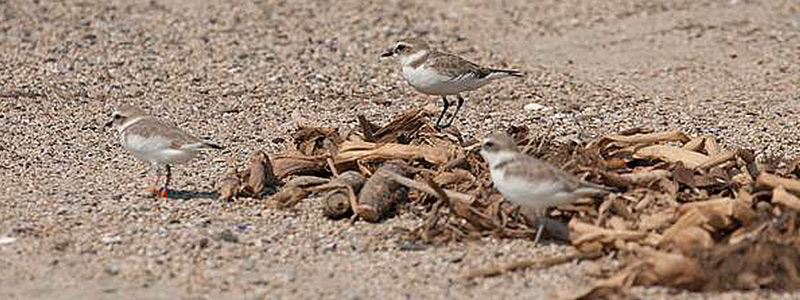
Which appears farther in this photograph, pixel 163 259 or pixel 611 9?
pixel 611 9

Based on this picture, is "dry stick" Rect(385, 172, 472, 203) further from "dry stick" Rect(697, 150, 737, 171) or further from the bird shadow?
"dry stick" Rect(697, 150, 737, 171)

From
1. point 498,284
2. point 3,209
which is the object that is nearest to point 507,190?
point 498,284

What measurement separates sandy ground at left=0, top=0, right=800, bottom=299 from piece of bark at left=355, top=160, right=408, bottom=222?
89 millimetres

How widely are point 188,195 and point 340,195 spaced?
110cm

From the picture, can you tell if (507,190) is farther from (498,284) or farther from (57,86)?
(57,86)

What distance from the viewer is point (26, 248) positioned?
6.79 meters

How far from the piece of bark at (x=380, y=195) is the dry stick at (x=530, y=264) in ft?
3.29

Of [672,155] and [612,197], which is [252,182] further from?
[672,155]

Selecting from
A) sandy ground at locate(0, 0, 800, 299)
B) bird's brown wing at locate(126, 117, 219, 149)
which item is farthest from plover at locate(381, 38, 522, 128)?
bird's brown wing at locate(126, 117, 219, 149)

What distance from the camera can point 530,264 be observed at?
6.34m

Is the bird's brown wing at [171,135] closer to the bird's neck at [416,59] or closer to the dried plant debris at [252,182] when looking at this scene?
the dried plant debris at [252,182]

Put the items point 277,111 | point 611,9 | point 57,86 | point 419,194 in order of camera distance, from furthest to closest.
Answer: point 611,9 → point 57,86 → point 277,111 → point 419,194

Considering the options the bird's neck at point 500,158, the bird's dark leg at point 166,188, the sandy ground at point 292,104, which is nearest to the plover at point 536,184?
the bird's neck at point 500,158

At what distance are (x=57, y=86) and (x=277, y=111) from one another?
6.75 feet
